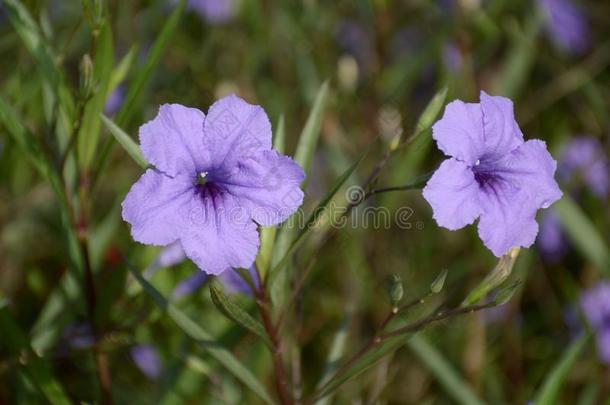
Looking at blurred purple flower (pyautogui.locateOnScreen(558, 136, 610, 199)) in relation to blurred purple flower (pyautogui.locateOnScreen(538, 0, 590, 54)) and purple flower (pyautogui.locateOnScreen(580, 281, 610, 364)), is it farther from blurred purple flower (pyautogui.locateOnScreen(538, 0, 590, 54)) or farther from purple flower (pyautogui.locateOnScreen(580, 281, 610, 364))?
blurred purple flower (pyautogui.locateOnScreen(538, 0, 590, 54))

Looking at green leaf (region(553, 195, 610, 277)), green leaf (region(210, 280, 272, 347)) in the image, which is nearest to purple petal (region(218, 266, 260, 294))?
green leaf (region(210, 280, 272, 347))

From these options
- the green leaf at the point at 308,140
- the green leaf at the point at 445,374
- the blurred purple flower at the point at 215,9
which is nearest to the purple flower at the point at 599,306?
the green leaf at the point at 445,374

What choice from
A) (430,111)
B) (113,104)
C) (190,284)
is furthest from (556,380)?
(113,104)

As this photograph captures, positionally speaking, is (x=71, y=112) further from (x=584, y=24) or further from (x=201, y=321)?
(x=584, y=24)

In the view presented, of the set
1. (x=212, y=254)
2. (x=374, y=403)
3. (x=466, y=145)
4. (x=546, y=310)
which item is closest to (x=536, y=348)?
(x=546, y=310)

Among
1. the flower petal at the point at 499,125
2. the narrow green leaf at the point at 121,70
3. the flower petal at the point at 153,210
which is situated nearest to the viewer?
the flower petal at the point at 153,210

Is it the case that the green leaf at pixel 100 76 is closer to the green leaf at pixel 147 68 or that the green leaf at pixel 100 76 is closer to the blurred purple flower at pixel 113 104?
the green leaf at pixel 147 68

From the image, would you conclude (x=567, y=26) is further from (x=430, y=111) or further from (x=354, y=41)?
(x=430, y=111)
